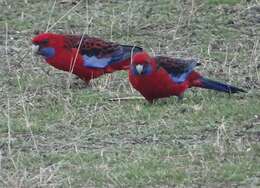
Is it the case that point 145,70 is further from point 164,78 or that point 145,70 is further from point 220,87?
point 220,87

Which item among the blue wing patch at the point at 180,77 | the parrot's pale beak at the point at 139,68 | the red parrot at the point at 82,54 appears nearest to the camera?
the parrot's pale beak at the point at 139,68

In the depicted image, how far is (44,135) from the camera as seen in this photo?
6.88 metres

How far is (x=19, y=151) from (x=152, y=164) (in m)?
0.87

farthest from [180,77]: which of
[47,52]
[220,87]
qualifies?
[47,52]

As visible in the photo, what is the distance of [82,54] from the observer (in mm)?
8281

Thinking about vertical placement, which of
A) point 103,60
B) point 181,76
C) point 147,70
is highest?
point 147,70

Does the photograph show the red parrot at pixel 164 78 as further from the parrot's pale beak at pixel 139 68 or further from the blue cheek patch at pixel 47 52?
the blue cheek patch at pixel 47 52

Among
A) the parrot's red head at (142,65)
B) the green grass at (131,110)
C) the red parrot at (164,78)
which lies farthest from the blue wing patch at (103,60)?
the parrot's red head at (142,65)

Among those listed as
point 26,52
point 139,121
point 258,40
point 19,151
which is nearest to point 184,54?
point 258,40

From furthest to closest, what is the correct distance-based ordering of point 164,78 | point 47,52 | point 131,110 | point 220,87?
point 47,52 < point 220,87 < point 164,78 < point 131,110

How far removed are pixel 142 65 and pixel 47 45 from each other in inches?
41.0

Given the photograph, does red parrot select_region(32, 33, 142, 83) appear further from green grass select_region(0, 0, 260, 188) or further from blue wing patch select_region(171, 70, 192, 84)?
blue wing patch select_region(171, 70, 192, 84)

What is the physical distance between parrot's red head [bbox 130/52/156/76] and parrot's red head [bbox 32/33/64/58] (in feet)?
2.83

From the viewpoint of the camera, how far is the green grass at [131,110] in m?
6.02
